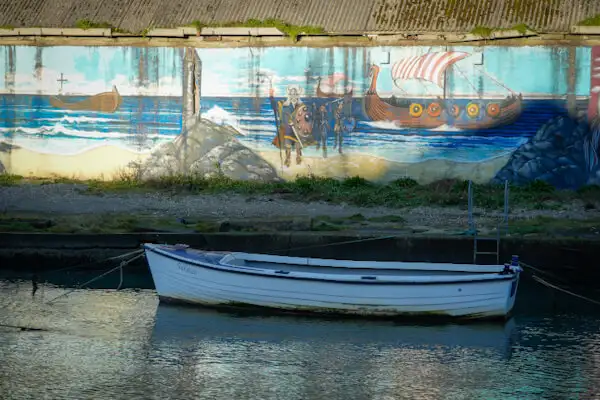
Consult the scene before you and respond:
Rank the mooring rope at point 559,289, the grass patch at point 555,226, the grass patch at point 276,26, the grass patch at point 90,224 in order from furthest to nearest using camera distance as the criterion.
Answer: the grass patch at point 276,26
the grass patch at point 90,224
the grass patch at point 555,226
the mooring rope at point 559,289

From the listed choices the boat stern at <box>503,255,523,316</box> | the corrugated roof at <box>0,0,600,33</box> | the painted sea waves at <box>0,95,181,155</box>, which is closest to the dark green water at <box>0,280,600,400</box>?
the boat stern at <box>503,255,523,316</box>

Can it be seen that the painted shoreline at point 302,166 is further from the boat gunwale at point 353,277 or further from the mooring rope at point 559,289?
the boat gunwale at point 353,277

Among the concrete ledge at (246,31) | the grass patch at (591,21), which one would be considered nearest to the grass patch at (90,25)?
the concrete ledge at (246,31)

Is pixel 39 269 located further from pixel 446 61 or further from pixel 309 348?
pixel 446 61

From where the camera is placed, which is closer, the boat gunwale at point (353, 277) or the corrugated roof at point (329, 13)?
the boat gunwale at point (353, 277)

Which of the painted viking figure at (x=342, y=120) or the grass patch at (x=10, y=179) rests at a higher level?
the painted viking figure at (x=342, y=120)

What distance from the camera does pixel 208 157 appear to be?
28.5 metres

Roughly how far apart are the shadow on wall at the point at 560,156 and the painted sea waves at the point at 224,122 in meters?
0.29

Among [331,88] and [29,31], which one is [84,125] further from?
[331,88]

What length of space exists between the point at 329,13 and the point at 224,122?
385cm

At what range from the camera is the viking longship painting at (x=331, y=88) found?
27.5 meters

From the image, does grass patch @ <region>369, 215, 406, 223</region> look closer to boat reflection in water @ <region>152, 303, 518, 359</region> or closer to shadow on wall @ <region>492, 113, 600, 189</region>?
shadow on wall @ <region>492, 113, 600, 189</region>

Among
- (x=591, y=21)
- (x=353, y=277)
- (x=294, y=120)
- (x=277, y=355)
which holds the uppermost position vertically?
(x=591, y=21)

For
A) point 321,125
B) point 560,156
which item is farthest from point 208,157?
point 560,156
